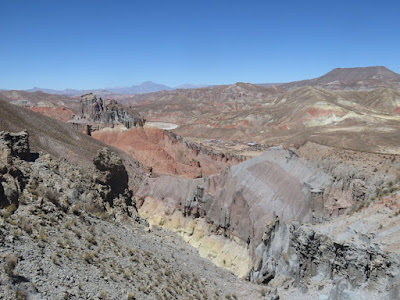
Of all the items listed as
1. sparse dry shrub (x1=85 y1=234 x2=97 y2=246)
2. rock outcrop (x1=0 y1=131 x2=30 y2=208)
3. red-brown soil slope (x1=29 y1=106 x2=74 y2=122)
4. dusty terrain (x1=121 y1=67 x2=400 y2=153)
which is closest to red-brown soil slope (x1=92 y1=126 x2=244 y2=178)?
dusty terrain (x1=121 y1=67 x2=400 y2=153)

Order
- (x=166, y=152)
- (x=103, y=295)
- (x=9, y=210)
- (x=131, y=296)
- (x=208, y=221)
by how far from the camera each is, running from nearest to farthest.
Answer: (x=103, y=295), (x=131, y=296), (x=9, y=210), (x=208, y=221), (x=166, y=152)

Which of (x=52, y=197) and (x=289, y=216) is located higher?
(x=52, y=197)

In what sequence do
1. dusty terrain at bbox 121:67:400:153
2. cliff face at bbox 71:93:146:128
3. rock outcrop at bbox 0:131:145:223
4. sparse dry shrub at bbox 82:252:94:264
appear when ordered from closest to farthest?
sparse dry shrub at bbox 82:252:94:264, rock outcrop at bbox 0:131:145:223, dusty terrain at bbox 121:67:400:153, cliff face at bbox 71:93:146:128

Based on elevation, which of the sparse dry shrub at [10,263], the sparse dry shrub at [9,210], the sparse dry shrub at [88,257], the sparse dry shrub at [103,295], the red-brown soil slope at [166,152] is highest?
the sparse dry shrub at [9,210]

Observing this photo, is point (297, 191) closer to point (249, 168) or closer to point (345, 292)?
point (249, 168)

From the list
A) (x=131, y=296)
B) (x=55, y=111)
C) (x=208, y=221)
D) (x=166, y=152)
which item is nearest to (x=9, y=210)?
(x=131, y=296)

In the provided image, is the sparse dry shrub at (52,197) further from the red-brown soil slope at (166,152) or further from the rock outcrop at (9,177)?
the red-brown soil slope at (166,152)

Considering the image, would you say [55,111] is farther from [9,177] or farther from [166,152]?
[9,177]

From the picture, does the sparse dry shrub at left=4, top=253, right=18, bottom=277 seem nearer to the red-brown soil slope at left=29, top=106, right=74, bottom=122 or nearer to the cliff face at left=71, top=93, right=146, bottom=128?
the cliff face at left=71, top=93, right=146, bottom=128

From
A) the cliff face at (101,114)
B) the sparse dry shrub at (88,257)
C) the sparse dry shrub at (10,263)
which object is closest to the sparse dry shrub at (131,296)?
the sparse dry shrub at (88,257)

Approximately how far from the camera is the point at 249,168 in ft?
84.6

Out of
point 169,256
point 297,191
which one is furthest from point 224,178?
point 169,256

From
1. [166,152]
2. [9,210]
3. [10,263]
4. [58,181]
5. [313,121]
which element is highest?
[9,210]

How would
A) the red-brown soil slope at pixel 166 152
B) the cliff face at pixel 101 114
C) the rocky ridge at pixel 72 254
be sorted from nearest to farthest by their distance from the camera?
the rocky ridge at pixel 72 254 → the red-brown soil slope at pixel 166 152 → the cliff face at pixel 101 114
